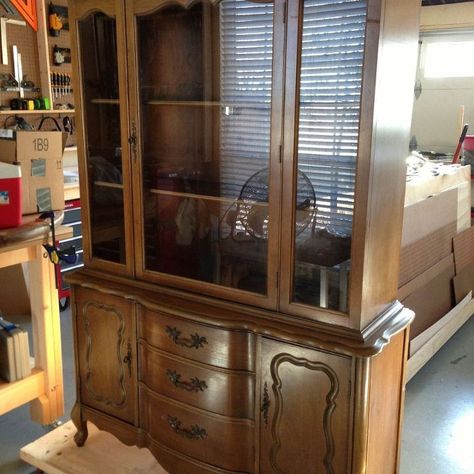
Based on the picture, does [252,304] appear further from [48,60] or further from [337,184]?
[48,60]

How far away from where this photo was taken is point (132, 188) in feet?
5.95

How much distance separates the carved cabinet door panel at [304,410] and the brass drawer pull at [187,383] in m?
0.21

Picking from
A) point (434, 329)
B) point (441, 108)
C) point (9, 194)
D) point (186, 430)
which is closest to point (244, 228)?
point (186, 430)

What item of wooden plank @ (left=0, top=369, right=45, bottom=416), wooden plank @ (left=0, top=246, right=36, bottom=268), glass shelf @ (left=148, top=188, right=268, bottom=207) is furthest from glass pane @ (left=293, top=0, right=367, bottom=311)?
wooden plank @ (left=0, top=369, right=45, bottom=416)

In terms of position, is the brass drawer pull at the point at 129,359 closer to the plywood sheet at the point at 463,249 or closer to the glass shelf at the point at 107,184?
the glass shelf at the point at 107,184

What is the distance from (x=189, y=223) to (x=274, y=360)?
587mm

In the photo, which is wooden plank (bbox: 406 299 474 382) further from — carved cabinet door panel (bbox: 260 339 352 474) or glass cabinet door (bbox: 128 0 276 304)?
glass cabinet door (bbox: 128 0 276 304)

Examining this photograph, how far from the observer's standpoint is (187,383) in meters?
1.77

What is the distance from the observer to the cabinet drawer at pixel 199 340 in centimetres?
165

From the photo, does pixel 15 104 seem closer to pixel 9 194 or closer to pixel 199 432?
pixel 9 194

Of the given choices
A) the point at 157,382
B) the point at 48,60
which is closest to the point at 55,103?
the point at 48,60

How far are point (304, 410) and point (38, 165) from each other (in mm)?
1456

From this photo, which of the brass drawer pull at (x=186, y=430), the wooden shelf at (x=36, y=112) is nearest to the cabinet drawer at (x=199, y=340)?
the brass drawer pull at (x=186, y=430)

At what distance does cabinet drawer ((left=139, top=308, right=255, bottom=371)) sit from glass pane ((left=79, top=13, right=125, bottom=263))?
0.27 metres
